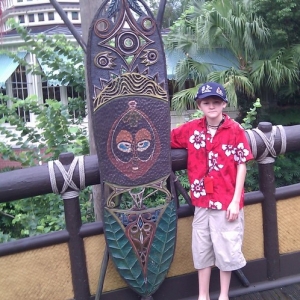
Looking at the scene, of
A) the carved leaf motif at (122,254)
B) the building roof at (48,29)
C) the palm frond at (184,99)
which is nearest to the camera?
the carved leaf motif at (122,254)

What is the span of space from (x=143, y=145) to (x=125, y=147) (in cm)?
9

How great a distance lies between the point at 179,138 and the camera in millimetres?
2459

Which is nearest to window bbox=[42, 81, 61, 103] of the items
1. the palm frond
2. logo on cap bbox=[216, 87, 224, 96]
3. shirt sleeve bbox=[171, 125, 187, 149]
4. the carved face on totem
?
the palm frond

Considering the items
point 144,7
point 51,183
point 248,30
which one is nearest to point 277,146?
point 144,7

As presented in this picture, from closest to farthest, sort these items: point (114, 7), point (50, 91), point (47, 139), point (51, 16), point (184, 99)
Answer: point (114, 7)
point (47, 139)
point (184, 99)
point (50, 91)
point (51, 16)

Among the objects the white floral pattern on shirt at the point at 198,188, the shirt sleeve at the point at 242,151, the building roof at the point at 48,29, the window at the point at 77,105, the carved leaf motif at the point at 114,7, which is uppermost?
the building roof at the point at 48,29

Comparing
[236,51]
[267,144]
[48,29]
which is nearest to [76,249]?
[267,144]

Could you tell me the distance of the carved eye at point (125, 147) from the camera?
7.45 ft

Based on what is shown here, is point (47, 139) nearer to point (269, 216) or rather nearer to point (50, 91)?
point (269, 216)

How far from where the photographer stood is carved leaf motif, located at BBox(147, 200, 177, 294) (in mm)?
2365

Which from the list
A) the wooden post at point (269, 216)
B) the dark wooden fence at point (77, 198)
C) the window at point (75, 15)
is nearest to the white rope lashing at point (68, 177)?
the dark wooden fence at point (77, 198)

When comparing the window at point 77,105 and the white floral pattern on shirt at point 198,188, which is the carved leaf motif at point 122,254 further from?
the window at point 77,105

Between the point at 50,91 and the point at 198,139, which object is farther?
the point at 50,91

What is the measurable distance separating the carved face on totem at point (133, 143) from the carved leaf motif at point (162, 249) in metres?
0.28
